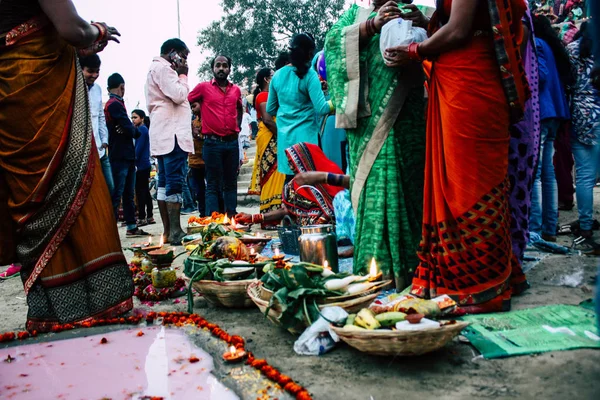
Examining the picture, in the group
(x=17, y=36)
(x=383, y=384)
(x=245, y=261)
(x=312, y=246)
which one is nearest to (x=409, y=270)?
(x=312, y=246)

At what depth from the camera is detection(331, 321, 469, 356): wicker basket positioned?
1.94 meters

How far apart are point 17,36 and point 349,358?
2.55 meters

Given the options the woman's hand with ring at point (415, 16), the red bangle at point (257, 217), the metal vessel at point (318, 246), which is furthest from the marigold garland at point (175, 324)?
the red bangle at point (257, 217)

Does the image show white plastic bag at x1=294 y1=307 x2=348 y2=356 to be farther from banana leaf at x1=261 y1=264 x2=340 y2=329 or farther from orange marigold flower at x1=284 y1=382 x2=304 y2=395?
orange marigold flower at x1=284 y1=382 x2=304 y2=395

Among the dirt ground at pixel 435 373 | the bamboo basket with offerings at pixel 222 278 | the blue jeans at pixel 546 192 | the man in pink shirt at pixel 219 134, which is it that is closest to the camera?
the dirt ground at pixel 435 373

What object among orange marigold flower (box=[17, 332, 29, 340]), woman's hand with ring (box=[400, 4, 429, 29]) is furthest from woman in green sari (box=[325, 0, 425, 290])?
orange marigold flower (box=[17, 332, 29, 340])

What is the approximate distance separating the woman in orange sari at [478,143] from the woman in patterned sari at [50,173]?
6.84ft

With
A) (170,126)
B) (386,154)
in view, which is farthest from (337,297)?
(170,126)

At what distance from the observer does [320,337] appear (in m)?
2.30

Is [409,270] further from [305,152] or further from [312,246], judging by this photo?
[305,152]

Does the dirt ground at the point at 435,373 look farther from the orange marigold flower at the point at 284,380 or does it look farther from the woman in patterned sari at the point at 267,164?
the woman in patterned sari at the point at 267,164

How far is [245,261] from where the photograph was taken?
3357mm

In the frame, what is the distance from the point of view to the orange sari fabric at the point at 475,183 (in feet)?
8.77

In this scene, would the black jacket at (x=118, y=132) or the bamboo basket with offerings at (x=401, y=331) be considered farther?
the black jacket at (x=118, y=132)
